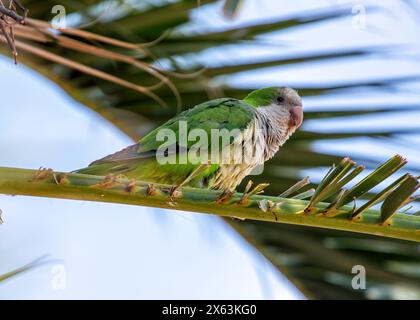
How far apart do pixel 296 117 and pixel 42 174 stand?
1621 mm

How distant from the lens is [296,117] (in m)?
3.10

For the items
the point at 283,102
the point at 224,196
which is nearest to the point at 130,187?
the point at 224,196

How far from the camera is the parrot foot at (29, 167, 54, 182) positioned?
170cm

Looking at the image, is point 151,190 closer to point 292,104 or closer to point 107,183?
point 107,183

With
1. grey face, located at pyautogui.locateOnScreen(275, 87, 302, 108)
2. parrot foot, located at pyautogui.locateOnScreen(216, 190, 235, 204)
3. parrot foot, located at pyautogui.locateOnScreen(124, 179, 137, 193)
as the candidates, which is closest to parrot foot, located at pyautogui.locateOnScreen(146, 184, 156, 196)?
parrot foot, located at pyautogui.locateOnScreen(124, 179, 137, 193)

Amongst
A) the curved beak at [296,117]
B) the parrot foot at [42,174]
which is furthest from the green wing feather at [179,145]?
the parrot foot at [42,174]

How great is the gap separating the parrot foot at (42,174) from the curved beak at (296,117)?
1.57m

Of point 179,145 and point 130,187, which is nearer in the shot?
point 130,187

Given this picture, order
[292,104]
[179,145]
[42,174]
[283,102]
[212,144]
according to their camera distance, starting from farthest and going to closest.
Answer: [283,102] → [292,104] → [212,144] → [179,145] → [42,174]

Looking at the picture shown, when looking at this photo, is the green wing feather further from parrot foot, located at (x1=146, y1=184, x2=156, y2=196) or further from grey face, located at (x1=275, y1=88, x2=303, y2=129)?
parrot foot, located at (x1=146, y1=184, x2=156, y2=196)

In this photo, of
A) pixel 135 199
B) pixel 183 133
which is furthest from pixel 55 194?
pixel 183 133
